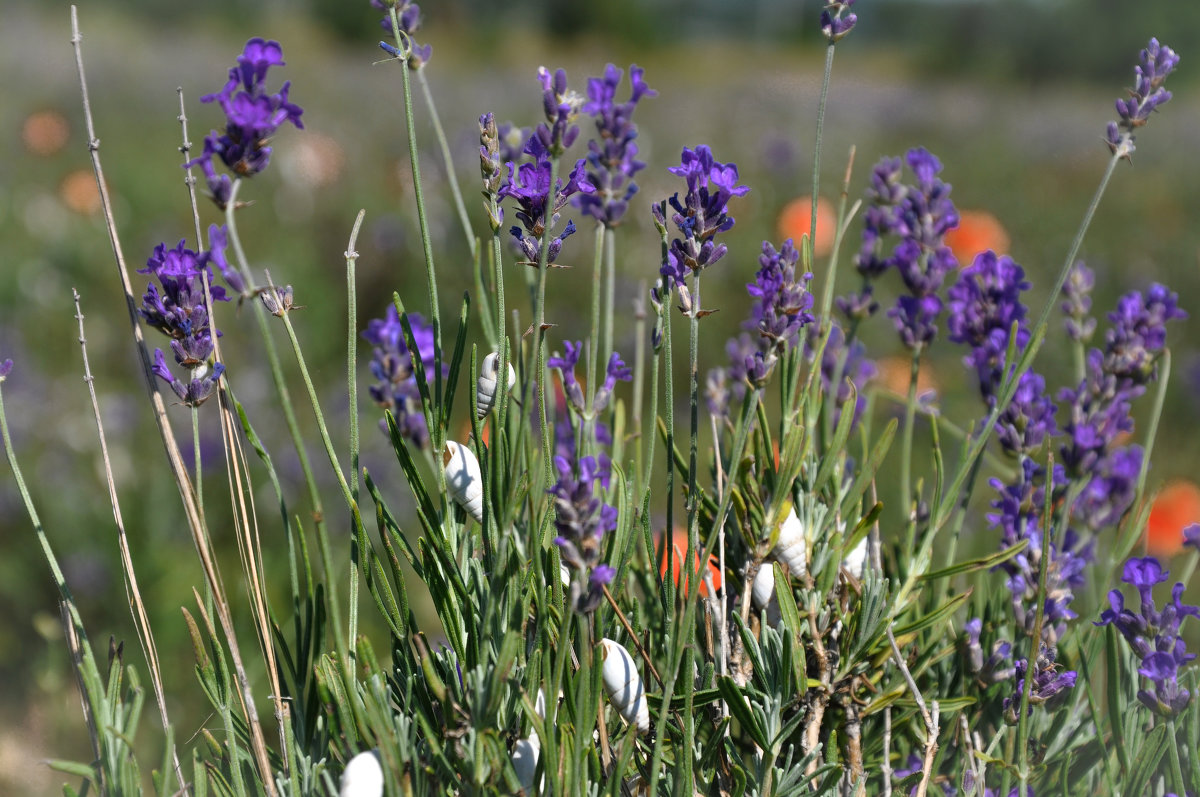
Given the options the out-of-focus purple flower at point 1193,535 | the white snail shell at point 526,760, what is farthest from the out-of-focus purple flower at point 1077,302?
the white snail shell at point 526,760

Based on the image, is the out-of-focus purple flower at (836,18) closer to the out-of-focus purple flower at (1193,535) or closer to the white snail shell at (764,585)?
the white snail shell at (764,585)

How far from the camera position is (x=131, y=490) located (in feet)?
8.96

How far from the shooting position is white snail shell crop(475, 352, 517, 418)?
0.81 meters

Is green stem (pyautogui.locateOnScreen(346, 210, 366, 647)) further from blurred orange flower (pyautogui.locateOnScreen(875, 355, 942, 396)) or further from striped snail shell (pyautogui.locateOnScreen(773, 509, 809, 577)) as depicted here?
blurred orange flower (pyautogui.locateOnScreen(875, 355, 942, 396))

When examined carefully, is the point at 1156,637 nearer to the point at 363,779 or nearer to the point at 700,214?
the point at 700,214

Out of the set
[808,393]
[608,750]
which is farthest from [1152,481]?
[608,750]

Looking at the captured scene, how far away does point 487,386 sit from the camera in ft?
2.71

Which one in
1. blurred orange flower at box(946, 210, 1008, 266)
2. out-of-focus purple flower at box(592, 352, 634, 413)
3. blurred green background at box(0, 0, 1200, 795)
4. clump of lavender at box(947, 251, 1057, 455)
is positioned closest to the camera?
out-of-focus purple flower at box(592, 352, 634, 413)

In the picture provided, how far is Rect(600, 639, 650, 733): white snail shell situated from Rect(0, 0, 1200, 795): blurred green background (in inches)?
21.8

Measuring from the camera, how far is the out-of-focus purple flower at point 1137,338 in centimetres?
110

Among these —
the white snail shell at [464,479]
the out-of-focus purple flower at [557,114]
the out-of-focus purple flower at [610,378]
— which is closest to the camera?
the out-of-focus purple flower at [557,114]

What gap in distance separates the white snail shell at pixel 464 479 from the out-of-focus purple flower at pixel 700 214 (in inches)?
9.2

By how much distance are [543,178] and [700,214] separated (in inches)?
5.1

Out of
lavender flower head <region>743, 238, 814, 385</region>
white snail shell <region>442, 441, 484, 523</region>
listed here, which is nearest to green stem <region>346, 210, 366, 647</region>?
white snail shell <region>442, 441, 484, 523</region>
